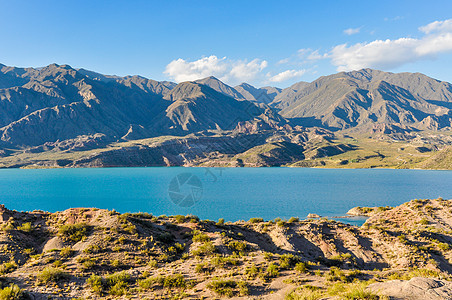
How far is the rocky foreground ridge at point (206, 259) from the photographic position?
26.2 m

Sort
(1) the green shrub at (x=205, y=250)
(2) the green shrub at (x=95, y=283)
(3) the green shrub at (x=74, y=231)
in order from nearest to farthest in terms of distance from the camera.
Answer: (2) the green shrub at (x=95, y=283) < (1) the green shrub at (x=205, y=250) < (3) the green shrub at (x=74, y=231)

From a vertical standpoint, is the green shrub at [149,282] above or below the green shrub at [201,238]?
above

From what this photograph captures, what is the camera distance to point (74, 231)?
40.7 meters

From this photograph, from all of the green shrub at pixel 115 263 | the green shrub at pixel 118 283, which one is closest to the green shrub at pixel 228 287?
the green shrub at pixel 118 283

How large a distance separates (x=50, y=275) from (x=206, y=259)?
57.3 feet

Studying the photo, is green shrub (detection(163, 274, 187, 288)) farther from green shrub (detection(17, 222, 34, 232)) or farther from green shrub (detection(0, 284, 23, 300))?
green shrub (detection(17, 222, 34, 232))

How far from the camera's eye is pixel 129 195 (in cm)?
16525

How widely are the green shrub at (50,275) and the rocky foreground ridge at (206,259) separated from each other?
10 cm

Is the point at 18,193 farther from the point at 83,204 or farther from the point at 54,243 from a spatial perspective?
the point at 54,243

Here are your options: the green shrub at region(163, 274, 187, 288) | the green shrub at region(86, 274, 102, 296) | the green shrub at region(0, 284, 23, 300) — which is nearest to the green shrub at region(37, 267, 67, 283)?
the green shrub at region(86, 274, 102, 296)

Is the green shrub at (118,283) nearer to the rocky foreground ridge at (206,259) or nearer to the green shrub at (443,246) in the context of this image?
the rocky foreground ridge at (206,259)

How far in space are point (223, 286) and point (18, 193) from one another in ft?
623

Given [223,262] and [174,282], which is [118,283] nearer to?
[174,282]

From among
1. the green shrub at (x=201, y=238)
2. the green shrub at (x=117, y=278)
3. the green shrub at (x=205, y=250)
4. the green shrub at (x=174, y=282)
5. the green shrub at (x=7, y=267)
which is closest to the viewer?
the green shrub at (x=174, y=282)
